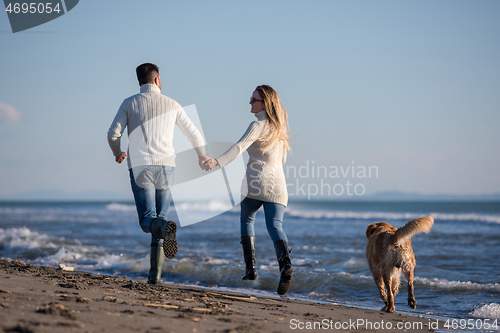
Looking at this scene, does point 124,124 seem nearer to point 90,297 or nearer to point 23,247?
point 90,297

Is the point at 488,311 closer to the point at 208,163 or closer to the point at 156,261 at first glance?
the point at 208,163

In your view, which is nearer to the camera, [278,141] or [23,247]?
[278,141]

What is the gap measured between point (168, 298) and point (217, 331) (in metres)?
1.09

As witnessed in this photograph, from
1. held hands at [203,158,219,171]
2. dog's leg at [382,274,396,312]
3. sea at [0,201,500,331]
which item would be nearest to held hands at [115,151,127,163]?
held hands at [203,158,219,171]

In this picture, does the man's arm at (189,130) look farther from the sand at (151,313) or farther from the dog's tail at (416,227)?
the dog's tail at (416,227)

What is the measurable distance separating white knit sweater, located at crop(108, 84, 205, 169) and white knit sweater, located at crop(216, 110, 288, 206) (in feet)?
1.73

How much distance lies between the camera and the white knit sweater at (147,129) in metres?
3.92

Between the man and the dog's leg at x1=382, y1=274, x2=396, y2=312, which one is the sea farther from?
the man

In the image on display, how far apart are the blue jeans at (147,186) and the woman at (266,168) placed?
519 mm

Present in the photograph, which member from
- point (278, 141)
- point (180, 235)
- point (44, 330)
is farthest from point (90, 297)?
point (180, 235)

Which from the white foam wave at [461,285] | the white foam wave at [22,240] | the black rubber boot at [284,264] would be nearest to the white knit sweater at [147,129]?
the black rubber boot at [284,264]

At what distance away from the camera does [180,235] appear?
1262cm

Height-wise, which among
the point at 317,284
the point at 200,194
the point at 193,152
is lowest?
the point at 317,284

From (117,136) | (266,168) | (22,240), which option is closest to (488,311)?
(266,168)
